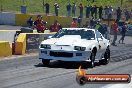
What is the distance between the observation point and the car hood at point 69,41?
14305 millimetres

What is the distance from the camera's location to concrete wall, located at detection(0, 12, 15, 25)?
128 ft

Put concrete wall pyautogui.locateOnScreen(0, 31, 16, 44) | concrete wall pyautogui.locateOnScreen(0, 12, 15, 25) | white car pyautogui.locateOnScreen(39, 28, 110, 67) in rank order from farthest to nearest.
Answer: concrete wall pyautogui.locateOnScreen(0, 12, 15, 25) < concrete wall pyautogui.locateOnScreen(0, 31, 16, 44) < white car pyautogui.locateOnScreen(39, 28, 110, 67)

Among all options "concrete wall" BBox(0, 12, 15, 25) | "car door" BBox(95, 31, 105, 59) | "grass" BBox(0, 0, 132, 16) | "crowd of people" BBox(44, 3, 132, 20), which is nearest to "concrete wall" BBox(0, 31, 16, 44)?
→ "car door" BBox(95, 31, 105, 59)

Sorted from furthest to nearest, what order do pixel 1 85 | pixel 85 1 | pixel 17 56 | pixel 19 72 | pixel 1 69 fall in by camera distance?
pixel 85 1 → pixel 17 56 → pixel 1 69 → pixel 19 72 → pixel 1 85

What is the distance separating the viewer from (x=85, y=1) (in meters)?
49.8

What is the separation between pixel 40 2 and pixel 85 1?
5256mm

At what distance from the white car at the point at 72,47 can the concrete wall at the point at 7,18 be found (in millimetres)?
23923

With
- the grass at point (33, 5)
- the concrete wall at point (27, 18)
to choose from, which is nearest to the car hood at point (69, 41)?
the concrete wall at point (27, 18)

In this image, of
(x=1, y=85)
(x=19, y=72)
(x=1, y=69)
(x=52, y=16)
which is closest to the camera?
(x=1, y=85)

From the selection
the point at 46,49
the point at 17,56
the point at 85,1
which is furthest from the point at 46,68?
the point at 85,1

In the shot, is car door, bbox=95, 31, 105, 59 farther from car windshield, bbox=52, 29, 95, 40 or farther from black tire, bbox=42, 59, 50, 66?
black tire, bbox=42, 59, 50, 66

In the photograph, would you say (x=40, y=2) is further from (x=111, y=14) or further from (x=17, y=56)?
(x=17, y=56)

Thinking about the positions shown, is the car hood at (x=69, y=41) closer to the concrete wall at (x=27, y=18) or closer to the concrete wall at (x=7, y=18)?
the concrete wall at (x=7, y=18)

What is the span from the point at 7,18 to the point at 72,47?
Answer: 26085 millimetres
